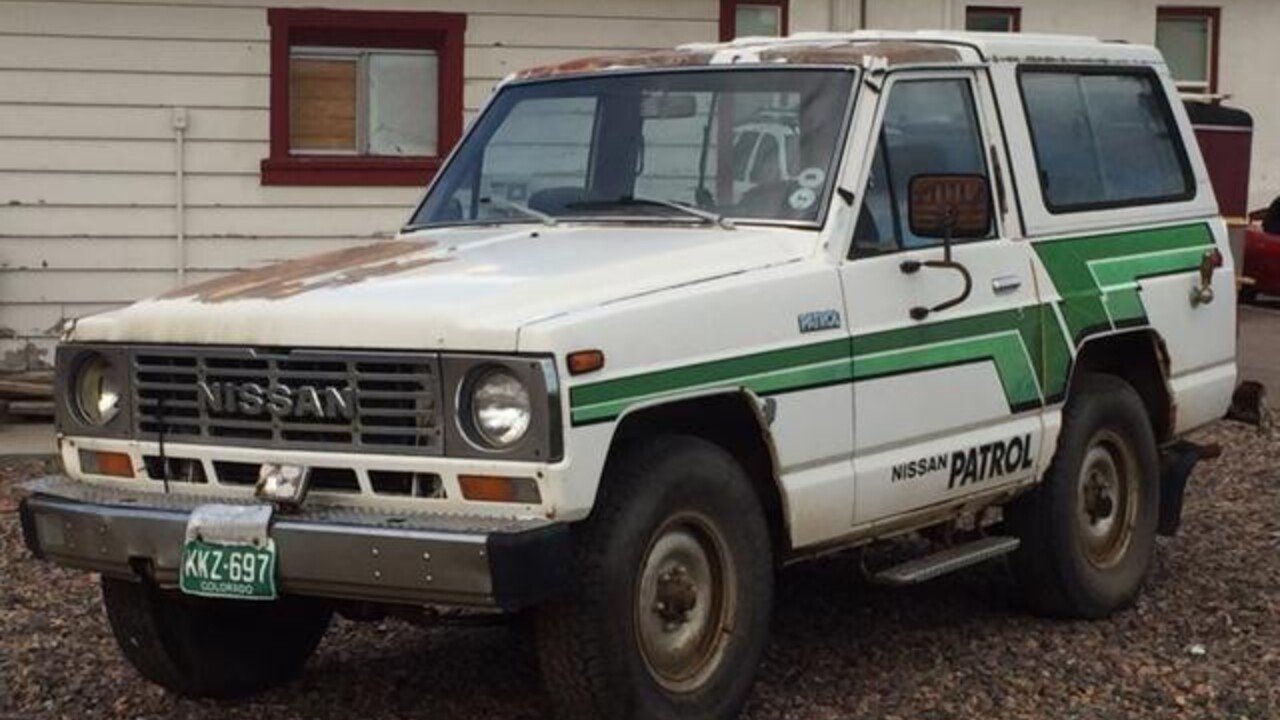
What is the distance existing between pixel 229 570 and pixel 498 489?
2.37 feet

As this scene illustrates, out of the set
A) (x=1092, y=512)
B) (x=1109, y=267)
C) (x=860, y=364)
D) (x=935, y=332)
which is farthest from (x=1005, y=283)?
(x=1092, y=512)

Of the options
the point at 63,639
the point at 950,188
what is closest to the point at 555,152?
the point at 950,188

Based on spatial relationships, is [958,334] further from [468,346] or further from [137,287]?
[137,287]

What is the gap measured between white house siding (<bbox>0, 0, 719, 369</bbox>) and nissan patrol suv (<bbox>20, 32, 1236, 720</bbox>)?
18.2ft

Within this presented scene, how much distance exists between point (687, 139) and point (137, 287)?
656 cm

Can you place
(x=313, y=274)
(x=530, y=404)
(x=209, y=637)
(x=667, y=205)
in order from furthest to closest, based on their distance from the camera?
(x=667, y=205), (x=209, y=637), (x=313, y=274), (x=530, y=404)

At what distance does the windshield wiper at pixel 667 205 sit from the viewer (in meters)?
5.94

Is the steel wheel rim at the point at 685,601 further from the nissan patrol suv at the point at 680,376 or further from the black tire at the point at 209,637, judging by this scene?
the black tire at the point at 209,637

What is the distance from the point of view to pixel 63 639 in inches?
265

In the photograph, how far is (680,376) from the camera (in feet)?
16.9

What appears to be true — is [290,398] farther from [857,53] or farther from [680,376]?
[857,53]

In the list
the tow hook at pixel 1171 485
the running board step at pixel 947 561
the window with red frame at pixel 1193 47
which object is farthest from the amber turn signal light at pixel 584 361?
the window with red frame at pixel 1193 47

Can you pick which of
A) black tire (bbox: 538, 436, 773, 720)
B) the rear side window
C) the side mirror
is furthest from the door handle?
black tire (bbox: 538, 436, 773, 720)

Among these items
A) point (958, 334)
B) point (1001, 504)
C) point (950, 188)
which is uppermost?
point (950, 188)
